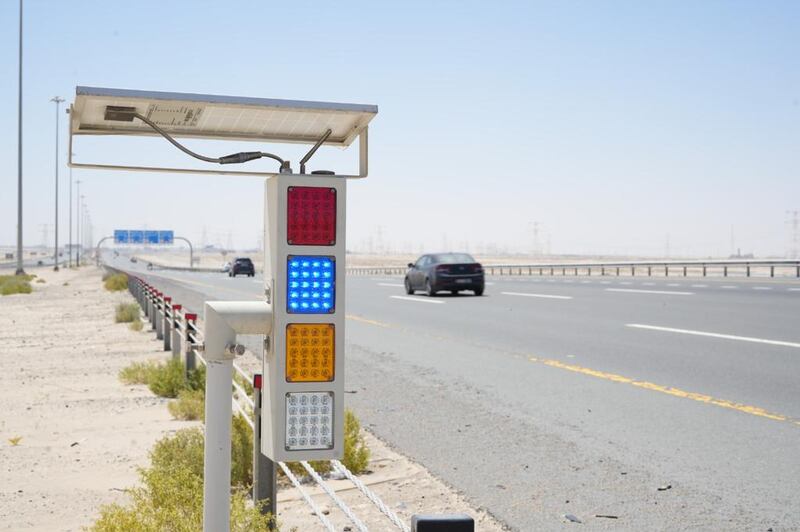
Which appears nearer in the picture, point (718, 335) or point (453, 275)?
point (718, 335)

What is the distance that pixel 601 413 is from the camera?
7832mm

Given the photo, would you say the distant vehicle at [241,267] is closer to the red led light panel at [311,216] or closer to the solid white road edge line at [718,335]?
the solid white road edge line at [718,335]

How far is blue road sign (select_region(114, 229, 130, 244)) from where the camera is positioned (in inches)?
4449

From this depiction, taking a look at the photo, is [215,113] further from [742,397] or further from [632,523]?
[742,397]

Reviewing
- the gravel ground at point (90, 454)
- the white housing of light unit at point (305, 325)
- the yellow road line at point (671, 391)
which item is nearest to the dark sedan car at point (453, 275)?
the gravel ground at point (90, 454)

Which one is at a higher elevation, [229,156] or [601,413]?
[229,156]

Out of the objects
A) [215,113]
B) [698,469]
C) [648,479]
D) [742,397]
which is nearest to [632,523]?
[648,479]

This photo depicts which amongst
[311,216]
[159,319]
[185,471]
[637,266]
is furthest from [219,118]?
[637,266]

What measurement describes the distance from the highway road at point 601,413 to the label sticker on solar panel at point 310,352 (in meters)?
2.37

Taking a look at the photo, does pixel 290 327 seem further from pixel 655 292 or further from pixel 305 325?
pixel 655 292

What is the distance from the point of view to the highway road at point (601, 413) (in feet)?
16.8

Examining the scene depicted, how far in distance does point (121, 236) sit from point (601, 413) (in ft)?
369

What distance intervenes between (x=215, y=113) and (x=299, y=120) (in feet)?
1.10

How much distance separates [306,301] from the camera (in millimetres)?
2768
